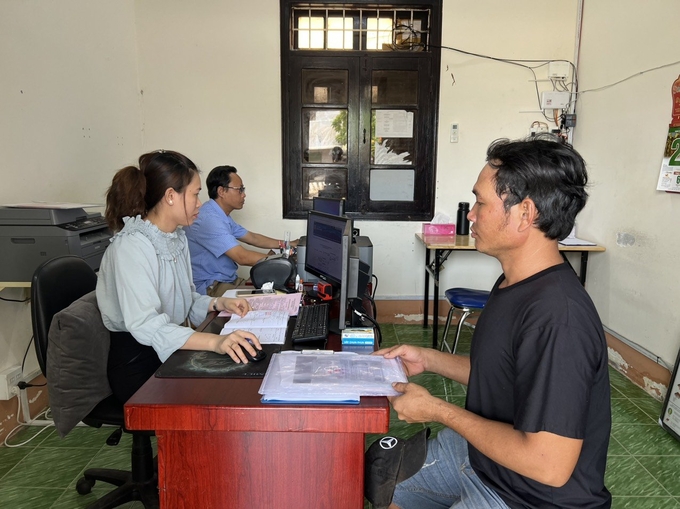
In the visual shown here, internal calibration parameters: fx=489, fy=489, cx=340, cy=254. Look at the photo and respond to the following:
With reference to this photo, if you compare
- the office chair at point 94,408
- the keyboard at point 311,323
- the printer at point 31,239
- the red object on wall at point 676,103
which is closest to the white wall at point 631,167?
the red object on wall at point 676,103

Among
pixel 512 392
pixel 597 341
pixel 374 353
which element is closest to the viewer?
pixel 597 341

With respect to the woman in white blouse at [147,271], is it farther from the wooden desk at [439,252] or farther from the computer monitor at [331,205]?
the wooden desk at [439,252]

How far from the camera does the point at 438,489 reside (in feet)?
4.28

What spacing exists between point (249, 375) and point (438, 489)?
1.93ft

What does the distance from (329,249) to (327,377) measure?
91cm

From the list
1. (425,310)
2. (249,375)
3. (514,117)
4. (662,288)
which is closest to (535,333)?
(249,375)

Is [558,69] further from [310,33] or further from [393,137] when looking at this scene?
[310,33]

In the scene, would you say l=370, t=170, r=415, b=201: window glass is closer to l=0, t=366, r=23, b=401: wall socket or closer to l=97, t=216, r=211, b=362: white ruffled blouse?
l=97, t=216, r=211, b=362: white ruffled blouse

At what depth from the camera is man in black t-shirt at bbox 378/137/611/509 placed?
0.93 metres

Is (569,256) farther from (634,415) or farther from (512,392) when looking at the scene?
(512,392)

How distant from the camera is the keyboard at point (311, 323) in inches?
61.2

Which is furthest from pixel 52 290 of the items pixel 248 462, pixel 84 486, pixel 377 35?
pixel 377 35

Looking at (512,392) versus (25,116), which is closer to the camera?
(512,392)

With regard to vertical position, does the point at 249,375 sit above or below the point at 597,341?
below
